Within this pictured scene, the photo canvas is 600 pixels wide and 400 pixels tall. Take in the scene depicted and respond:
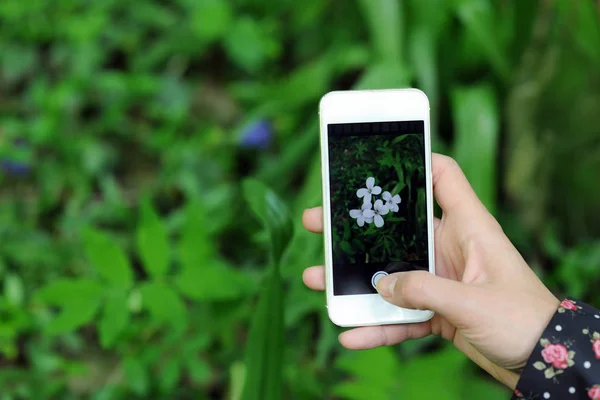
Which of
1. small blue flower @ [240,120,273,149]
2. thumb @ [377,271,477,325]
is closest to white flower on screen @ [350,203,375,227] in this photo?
thumb @ [377,271,477,325]

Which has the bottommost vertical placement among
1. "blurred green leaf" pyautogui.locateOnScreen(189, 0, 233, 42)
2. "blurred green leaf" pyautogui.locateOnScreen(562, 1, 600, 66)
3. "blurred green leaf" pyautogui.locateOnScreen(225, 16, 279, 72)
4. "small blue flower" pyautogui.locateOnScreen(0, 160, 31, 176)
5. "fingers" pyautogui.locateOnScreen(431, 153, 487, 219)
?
"fingers" pyautogui.locateOnScreen(431, 153, 487, 219)

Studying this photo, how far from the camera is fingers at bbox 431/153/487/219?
0.62m

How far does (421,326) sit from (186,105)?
2.46 feet

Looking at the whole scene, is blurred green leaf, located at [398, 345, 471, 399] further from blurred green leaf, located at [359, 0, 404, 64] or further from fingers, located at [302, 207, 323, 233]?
blurred green leaf, located at [359, 0, 404, 64]

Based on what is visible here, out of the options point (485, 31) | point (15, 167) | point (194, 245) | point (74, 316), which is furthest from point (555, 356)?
point (15, 167)

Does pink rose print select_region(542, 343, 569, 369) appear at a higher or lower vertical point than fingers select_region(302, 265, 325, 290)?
lower

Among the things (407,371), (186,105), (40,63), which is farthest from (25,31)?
(407,371)

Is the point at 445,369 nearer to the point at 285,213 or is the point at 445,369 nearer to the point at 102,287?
the point at 285,213

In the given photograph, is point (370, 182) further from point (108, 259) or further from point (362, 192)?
point (108, 259)

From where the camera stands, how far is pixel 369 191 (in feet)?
2.05

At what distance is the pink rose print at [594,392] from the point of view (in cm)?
51

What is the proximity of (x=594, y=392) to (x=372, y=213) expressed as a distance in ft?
0.88

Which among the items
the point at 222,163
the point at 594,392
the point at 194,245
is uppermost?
the point at 222,163

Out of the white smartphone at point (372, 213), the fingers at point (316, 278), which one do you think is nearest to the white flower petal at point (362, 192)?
the white smartphone at point (372, 213)
